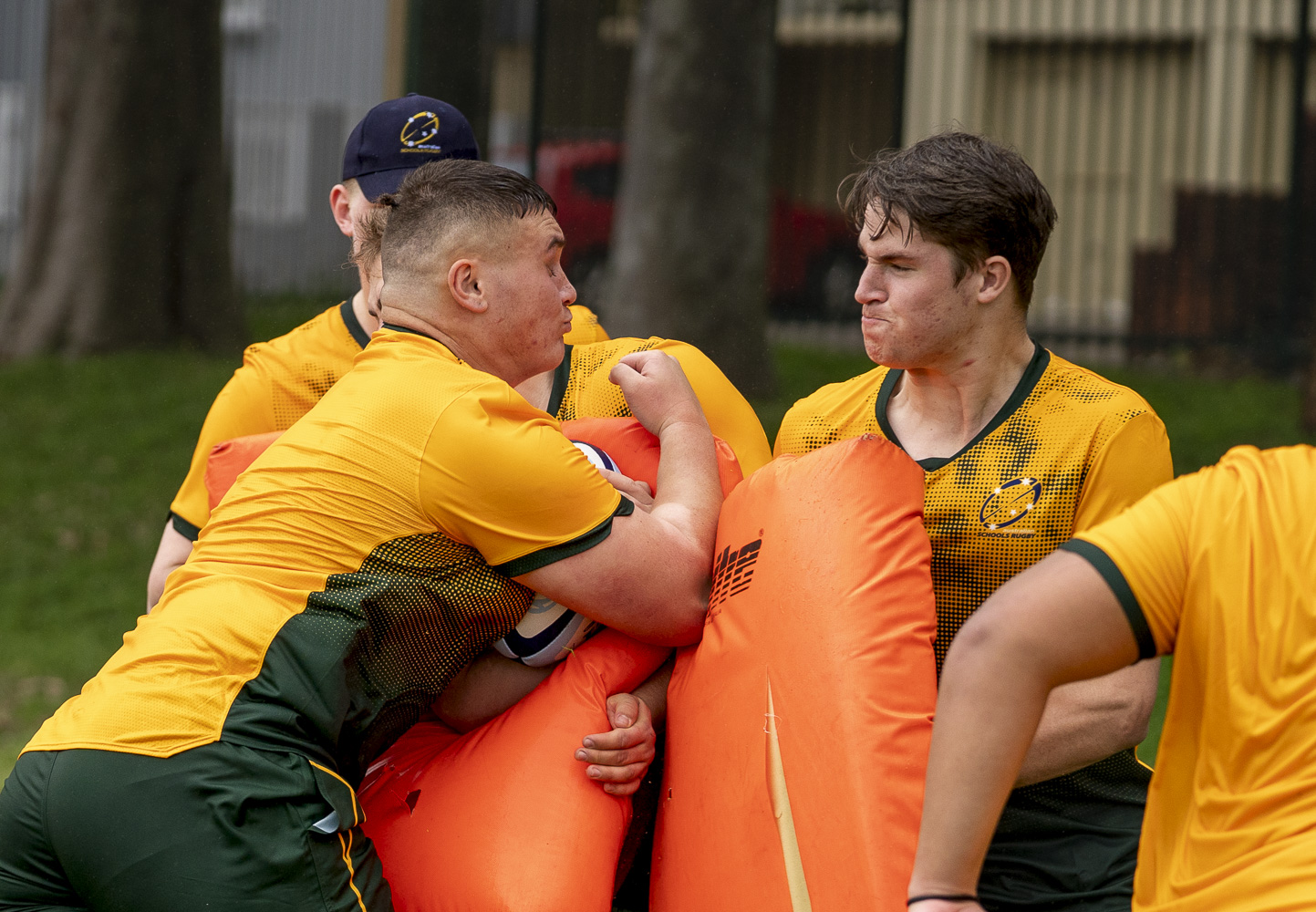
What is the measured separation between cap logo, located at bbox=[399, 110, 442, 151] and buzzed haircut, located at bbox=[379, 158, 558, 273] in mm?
723

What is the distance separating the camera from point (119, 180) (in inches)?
431

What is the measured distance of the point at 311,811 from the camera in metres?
2.07

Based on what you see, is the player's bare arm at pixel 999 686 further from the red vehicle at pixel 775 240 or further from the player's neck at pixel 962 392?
the red vehicle at pixel 775 240

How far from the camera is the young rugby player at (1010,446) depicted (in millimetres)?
2391

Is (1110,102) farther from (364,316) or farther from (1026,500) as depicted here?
(1026,500)

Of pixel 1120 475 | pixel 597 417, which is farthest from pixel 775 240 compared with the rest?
pixel 1120 475

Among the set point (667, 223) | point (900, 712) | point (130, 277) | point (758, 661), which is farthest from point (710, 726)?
point (130, 277)

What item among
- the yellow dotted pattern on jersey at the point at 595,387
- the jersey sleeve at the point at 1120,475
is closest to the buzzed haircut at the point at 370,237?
the yellow dotted pattern on jersey at the point at 595,387

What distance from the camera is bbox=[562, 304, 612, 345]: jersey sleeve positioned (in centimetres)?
317

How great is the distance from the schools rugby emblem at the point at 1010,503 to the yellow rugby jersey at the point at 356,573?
0.64 meters

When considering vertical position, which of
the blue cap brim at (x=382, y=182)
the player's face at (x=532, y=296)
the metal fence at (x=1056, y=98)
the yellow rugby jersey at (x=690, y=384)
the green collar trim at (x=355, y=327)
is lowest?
the yellow rugby jersey at (x=690, y=384)

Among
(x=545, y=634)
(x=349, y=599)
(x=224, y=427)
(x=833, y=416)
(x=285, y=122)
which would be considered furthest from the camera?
(x=285, y=122)

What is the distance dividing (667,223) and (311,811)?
714 centimetres

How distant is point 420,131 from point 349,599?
4.86 feet
